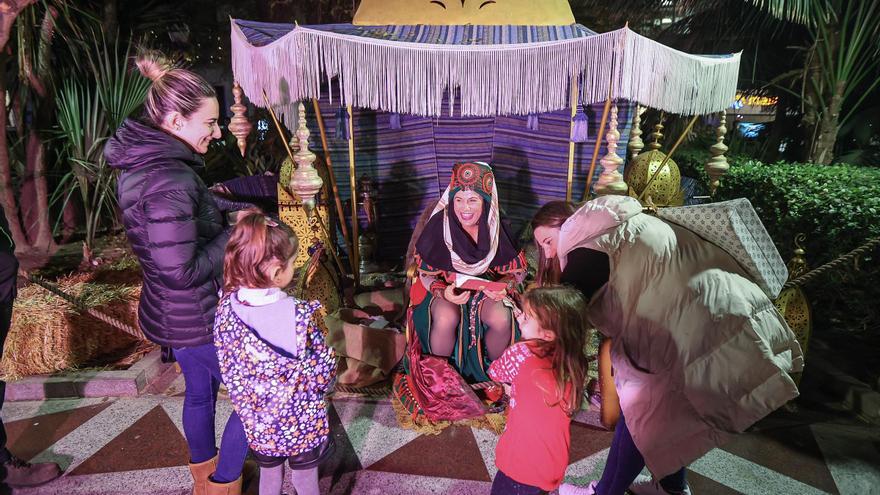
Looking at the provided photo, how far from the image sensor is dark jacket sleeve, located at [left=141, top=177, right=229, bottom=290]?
1962 millimetres

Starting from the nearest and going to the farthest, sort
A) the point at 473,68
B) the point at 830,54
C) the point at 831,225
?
the point at 473,68 → the point at 831,225 → the point at 830,54

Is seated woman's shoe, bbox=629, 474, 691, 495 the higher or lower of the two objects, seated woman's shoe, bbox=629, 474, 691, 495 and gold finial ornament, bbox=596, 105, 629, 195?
the lower

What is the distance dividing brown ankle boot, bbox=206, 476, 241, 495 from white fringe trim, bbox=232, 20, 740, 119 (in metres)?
2.53

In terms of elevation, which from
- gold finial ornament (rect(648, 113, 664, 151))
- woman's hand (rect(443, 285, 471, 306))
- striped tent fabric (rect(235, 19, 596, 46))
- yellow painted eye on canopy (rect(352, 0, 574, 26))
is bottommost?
woman's hand (rect(443, 285, 471, 306))

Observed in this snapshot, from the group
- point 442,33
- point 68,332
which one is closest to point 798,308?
point 442,33

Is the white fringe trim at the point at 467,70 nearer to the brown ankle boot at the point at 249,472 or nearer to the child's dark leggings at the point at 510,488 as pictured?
the brown ankle boot at the point at 249,472

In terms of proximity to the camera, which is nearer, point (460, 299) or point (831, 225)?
point (460, 299)

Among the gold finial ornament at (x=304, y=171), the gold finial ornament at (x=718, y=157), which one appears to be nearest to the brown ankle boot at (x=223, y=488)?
the gold finial ornament at (x=304, y=171)

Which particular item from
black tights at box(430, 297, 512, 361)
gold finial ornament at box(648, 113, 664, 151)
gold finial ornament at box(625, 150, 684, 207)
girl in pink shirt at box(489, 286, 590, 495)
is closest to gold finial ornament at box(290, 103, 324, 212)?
black tights at box(430, 297, 512, 361)

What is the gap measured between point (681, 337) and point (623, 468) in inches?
31.8

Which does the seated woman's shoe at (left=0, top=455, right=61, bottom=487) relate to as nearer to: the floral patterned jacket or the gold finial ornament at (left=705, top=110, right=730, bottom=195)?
the floral patterned jacket

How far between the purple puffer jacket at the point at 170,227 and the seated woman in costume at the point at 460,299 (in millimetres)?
1507

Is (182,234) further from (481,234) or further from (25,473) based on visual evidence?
(481,234)

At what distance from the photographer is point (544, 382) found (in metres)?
1.98
